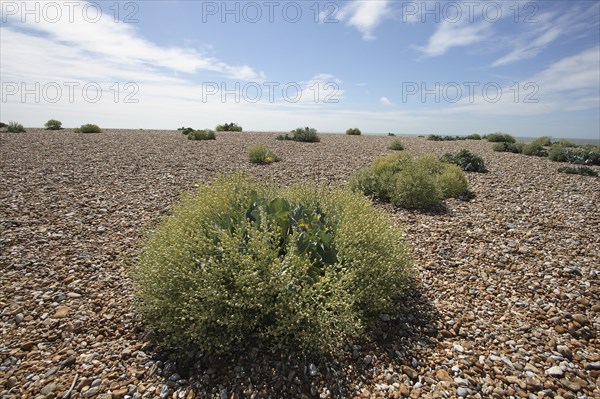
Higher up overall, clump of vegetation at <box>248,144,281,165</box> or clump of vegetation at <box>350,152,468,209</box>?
clump of vegetation at <box>248,144,281,165</box>

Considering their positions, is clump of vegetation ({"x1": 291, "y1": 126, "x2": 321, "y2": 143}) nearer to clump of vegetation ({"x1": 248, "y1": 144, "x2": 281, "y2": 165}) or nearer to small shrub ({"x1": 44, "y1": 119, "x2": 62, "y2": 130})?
clump of vegetation ({"x1": 248, "y1": 144, "x2": 281, "y2": 165})

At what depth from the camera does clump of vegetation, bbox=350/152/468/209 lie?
710cm

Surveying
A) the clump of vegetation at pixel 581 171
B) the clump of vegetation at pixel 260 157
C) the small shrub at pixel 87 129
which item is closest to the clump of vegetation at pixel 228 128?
the small shrub at pixel 87 129

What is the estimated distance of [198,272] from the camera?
2789 mm

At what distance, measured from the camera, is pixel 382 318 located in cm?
336

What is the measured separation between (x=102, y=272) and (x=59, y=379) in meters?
1.83

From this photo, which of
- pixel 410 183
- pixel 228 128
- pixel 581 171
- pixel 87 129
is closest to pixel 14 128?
pixel 87 129

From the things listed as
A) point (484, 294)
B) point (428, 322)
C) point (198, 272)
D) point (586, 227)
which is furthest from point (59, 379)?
point (586, 227)

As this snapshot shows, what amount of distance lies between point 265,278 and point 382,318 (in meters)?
1.41

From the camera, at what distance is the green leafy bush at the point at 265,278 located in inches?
107

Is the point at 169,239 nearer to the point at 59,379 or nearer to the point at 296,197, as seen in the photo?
the point at 59,379

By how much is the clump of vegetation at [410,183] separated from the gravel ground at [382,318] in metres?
0.51

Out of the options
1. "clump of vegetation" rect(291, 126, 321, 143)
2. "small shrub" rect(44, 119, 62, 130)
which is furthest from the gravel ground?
"small shrub" rect(44, 119, 62, 130)

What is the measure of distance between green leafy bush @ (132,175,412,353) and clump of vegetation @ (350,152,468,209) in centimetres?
345
